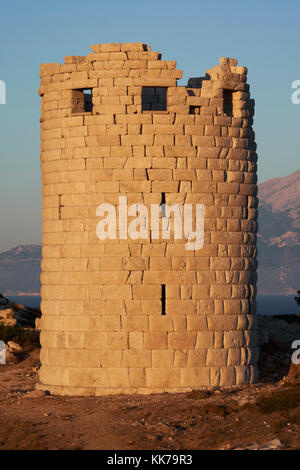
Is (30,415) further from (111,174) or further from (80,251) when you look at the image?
(111,174)

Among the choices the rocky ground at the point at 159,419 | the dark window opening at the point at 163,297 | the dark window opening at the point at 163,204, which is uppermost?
the dark window opening at the point at 163,204

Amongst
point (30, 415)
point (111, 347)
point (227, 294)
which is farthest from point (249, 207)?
point (30, 415)

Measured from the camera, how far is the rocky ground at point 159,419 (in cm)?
1323

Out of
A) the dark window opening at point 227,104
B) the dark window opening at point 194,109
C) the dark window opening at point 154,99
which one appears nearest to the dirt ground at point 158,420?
the dark window opening at point 194,109

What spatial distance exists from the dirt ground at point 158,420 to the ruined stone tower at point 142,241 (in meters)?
0.65

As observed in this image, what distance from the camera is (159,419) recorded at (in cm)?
1446

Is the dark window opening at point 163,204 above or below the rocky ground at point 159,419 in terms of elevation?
above

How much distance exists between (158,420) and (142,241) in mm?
4148

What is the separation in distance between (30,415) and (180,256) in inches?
189

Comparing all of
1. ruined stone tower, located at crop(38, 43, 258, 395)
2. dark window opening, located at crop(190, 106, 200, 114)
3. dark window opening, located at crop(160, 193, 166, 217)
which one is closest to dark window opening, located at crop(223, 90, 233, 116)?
ruined stone tower, located at crop(38, 43, 258, 395)

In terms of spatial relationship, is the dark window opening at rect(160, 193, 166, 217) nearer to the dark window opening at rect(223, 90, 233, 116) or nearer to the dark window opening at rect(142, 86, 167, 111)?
the dark window opening at rect(223, 90, 233, 116)

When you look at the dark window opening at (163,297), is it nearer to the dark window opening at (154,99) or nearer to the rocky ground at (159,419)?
the rocky ground at (159,419)

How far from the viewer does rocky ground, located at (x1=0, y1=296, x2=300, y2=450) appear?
521 inches
